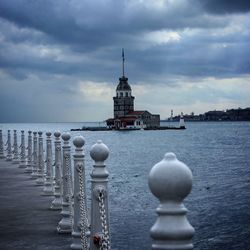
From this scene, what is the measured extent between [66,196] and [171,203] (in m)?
7.11

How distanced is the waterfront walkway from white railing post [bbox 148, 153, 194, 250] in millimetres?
5908

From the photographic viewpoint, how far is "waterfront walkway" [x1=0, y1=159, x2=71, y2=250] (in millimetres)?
8617

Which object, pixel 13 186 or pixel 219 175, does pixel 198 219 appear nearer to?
pixel 13 186

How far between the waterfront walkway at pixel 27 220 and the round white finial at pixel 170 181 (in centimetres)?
597

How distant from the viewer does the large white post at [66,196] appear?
9.31m

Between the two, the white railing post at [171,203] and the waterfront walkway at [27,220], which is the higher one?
the white railing post at [171,203]

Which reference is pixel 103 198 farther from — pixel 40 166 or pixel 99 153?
pixel 40 166

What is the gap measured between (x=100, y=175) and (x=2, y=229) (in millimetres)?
4757

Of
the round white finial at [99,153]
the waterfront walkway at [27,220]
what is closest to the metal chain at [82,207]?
the round white finial at [99,153]

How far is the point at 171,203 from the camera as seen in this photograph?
2.70 metres

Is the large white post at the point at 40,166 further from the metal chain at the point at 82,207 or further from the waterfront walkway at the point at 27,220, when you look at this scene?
the metal chain at the point at 82,207

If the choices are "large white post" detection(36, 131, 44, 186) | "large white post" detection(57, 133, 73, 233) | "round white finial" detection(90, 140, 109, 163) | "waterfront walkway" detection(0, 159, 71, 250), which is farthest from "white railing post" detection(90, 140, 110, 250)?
"large white post" detection(36, 131, 44, 186)

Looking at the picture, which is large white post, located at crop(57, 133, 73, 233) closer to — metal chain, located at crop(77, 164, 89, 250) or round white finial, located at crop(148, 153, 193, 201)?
metal chain, located at crop(77, 164, 89, 250)

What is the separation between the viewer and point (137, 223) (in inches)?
917
